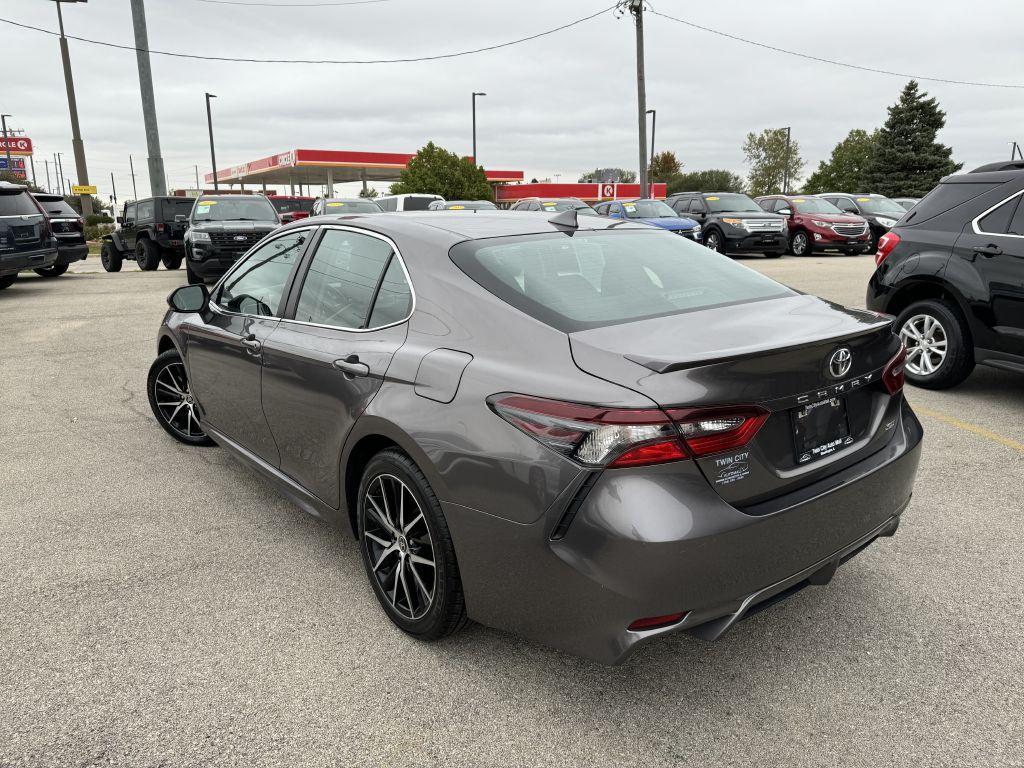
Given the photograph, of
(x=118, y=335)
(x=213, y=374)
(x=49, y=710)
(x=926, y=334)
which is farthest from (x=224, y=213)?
(x=49, y=710)

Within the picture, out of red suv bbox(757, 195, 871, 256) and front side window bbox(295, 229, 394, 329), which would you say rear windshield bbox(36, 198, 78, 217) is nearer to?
front side window bbox(295, 229, 394, 329)

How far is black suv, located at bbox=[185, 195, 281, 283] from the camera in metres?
14.0

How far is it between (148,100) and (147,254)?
6.00 m

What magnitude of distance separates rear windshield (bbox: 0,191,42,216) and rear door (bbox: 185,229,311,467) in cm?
1113

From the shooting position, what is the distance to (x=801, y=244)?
21344 millimetres

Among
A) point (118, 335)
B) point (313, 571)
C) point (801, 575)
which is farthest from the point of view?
point (118, 335)

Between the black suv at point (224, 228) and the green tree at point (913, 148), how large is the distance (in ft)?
155

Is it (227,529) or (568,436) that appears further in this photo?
(227,529)

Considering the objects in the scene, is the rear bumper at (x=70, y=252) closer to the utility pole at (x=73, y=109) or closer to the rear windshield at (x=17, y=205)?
the rear windshield at (x=17, y=205)

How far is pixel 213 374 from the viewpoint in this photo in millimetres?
4219

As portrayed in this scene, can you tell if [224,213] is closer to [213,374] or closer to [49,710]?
[213,374]

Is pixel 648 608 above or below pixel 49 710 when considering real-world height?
above

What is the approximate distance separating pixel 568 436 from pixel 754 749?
110 centimetres

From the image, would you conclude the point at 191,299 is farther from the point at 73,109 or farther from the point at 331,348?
the point at 73,109
